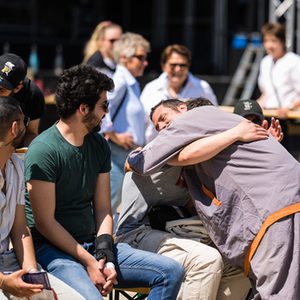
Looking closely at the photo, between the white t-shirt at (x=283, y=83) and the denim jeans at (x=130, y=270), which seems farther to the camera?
the white t-shirt at (x=283, y=83)

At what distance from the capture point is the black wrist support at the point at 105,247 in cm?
323

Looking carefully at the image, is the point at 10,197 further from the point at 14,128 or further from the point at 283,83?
the point at 283,83

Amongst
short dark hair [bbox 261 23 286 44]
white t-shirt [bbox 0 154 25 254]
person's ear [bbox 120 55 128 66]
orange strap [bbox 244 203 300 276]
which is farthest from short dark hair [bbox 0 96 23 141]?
short dark hair [bbox 261 23 286 44]

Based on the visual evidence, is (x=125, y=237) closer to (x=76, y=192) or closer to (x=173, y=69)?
(x=76, y=192)

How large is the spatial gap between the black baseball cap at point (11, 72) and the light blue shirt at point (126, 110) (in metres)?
1.60

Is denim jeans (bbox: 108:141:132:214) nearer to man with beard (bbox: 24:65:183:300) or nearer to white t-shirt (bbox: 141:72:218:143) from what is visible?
white t-shirt (bbox: 141:72:218:143)

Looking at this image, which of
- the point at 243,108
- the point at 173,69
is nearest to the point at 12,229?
the point at 243,108

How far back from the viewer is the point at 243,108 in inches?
164

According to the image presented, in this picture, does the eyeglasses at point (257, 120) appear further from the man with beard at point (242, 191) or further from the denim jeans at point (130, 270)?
the denim jeans at point (130, 270)

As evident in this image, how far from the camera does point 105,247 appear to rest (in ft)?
10.7

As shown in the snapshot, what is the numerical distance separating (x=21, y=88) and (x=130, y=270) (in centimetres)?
136

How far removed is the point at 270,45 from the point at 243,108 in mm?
2663

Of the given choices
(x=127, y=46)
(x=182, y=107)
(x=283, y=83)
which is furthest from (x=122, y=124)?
(x=283, y=83)

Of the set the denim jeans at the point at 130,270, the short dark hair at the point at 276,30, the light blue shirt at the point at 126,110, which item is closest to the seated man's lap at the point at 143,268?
the denim jeans at the point at 130,270
